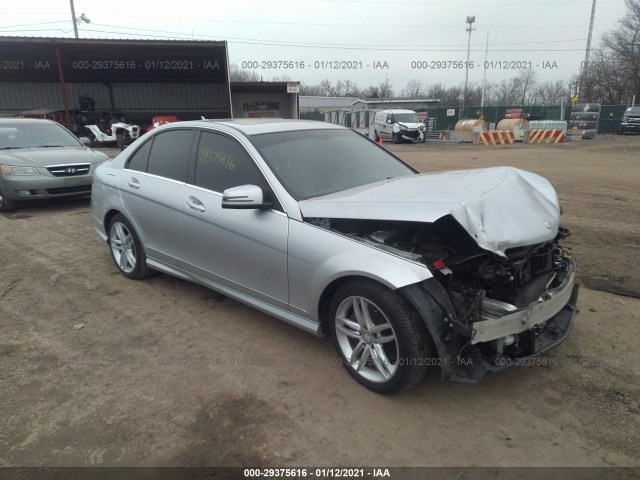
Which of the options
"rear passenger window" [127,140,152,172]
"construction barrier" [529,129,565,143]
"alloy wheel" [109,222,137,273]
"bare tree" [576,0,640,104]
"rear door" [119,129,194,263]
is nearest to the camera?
"rear door" [119,129,194,263]

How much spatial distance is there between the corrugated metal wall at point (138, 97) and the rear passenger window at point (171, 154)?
75.2 feet

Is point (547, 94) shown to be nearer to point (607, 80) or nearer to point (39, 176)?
point (607, 80)

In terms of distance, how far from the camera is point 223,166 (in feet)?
11.7

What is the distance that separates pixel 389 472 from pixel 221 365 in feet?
4.64

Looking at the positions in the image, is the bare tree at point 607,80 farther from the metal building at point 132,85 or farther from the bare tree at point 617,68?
the metal building at point 132,85

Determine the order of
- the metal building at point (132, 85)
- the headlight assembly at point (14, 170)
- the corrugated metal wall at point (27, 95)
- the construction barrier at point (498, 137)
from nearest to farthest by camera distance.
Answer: the headlight assembly at point (14, 170)
the metal building at point (132, 85)
the corrugated metal wall at point (27, 95)
the construction barrier at point (498, 137)

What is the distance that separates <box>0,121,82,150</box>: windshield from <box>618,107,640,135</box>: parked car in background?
34908 mm

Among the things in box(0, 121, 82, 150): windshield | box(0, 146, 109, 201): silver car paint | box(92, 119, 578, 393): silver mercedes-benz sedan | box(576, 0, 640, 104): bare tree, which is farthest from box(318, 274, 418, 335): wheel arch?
box(576, 0, 640, 104): bare tree

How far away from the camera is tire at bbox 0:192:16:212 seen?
7.69m

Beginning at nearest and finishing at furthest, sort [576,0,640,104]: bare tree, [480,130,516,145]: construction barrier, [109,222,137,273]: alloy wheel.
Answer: [109,222,137,273]: alloy wheel → [480,130,516,145]: construction barrier → [576,0,640,104]: bare tree

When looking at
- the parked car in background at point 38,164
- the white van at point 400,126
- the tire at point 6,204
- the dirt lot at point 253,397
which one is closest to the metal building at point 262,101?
the white van at point 400,126

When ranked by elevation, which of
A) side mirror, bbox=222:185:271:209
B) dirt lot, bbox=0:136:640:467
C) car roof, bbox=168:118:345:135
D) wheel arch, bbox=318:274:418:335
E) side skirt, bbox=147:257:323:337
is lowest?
dirt lot, bbox=0:136:640:467

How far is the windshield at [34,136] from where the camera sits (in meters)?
8.18

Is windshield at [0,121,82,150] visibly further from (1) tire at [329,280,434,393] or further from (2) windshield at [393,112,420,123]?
(2) windshield at [393,112,420,123]
